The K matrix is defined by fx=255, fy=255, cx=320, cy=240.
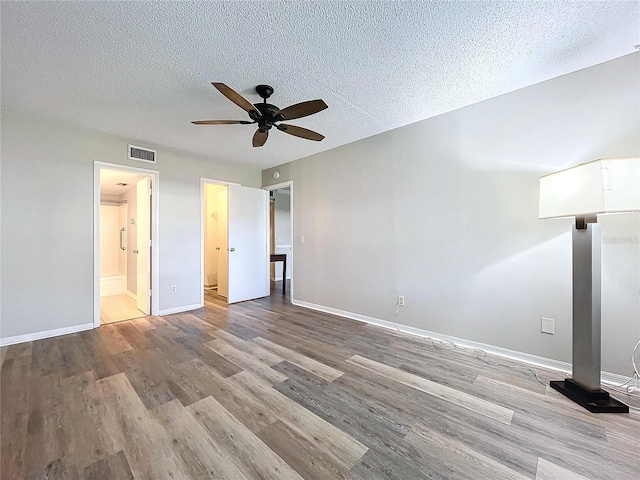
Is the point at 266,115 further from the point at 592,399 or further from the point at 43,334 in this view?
the point at 43,334

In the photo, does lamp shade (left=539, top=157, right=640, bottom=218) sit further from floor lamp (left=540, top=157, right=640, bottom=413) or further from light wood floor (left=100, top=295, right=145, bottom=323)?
light wood floor (left=100, top=295, right=145, bottom=323)

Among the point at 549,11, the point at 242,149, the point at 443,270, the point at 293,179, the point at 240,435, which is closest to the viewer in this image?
the point at 240,435

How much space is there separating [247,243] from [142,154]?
2086 mm

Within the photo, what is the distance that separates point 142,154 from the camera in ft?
12.0

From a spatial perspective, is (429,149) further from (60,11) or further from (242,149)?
(60,11)

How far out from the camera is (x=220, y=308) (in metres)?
4.23

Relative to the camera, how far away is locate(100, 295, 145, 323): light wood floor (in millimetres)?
3719

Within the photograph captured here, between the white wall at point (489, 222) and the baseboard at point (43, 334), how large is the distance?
10.8 ft

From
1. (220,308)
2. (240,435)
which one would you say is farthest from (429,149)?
(220,308)

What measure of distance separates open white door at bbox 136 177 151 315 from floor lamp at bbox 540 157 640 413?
472cm

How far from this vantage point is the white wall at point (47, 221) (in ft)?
9.11

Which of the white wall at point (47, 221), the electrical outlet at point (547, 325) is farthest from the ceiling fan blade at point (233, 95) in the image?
the electrical outlet at point (547, 325)

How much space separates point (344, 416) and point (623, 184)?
224 centimetres

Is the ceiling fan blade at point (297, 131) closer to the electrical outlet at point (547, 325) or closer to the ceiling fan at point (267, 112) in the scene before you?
the ceiling fan at point (267, 112)
